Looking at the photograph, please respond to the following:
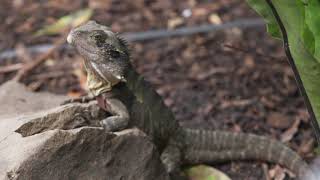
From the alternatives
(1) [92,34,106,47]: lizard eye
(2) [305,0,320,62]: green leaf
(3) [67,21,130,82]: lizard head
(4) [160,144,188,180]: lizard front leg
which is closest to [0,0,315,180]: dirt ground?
(4) [160,144,188,180]: lizard front leg

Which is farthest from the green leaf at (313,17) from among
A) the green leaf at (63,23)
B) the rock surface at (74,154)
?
the green leaf at (63,23)

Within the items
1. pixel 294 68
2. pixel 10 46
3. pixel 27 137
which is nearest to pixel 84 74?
pixel 10 46

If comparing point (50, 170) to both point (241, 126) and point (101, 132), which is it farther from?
point (241, 126)

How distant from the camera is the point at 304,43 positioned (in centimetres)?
353

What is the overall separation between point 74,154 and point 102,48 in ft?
3.08

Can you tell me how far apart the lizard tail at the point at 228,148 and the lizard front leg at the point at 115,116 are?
0.78 metres

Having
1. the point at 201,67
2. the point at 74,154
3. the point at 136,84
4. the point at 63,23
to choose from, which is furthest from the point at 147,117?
the point at 63,23

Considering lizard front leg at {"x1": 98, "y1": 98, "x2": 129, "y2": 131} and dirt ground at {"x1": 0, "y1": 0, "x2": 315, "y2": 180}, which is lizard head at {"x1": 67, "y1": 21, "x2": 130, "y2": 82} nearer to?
lizard front leg at {"x1": 98, "y1": 98, "x2": 129, "y2": 131}

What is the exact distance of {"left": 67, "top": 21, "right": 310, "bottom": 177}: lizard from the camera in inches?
173

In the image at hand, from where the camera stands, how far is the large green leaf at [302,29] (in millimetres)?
3467

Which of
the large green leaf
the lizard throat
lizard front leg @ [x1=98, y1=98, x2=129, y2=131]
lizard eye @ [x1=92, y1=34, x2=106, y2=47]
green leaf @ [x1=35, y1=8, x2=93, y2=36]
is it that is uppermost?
the large green leaf

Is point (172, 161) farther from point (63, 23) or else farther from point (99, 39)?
point (63, 23)

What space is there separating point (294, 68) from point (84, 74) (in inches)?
137

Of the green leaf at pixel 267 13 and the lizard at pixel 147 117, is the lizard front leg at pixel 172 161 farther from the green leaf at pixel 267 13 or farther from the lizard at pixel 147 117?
the green leaf at pixel 267 13
